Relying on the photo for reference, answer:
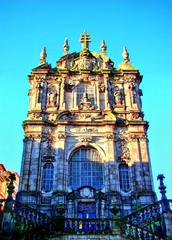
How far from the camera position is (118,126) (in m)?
21.4

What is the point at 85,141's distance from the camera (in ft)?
67.1

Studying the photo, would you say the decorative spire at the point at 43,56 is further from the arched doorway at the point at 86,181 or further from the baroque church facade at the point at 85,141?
the arched doorway at the point at 86,181

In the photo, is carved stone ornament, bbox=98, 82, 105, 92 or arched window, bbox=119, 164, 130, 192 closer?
arched window, bbox=119, 164, 130, 192

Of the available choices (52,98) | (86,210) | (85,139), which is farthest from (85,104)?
(86,210)

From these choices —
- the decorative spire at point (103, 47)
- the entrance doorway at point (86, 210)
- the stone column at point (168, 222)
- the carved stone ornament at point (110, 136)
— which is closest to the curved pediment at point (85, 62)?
the decorative spire at point (103, 47)

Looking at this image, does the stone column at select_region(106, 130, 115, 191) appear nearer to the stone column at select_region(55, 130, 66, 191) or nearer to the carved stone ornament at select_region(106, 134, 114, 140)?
the carved stone ornament at select_region(106, 134, 114, 140)

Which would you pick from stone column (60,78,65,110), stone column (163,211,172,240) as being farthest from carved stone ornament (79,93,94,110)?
stone column (163,211,172,240)

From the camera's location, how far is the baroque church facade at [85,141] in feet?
59.8

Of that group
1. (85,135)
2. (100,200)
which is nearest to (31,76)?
(85,135)

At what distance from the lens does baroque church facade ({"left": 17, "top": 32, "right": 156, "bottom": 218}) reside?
1823 cm

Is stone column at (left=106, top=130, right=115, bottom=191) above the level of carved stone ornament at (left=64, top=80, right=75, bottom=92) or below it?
below

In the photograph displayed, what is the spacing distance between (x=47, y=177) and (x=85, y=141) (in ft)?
11.1

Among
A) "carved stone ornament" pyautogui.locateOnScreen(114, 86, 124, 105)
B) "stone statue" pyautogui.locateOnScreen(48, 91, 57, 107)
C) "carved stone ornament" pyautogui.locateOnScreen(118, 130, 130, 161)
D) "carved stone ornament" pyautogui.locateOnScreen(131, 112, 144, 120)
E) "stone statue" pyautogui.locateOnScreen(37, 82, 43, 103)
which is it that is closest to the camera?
"carved stone ornament" pyautogui.locateOnScreen(118, 130, 130, 161)

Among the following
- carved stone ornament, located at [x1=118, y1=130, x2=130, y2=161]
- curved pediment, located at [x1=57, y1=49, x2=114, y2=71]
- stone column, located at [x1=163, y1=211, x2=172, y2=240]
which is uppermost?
curved pediment, located at [x1=57, y1=49, x2=114, y2=71]
